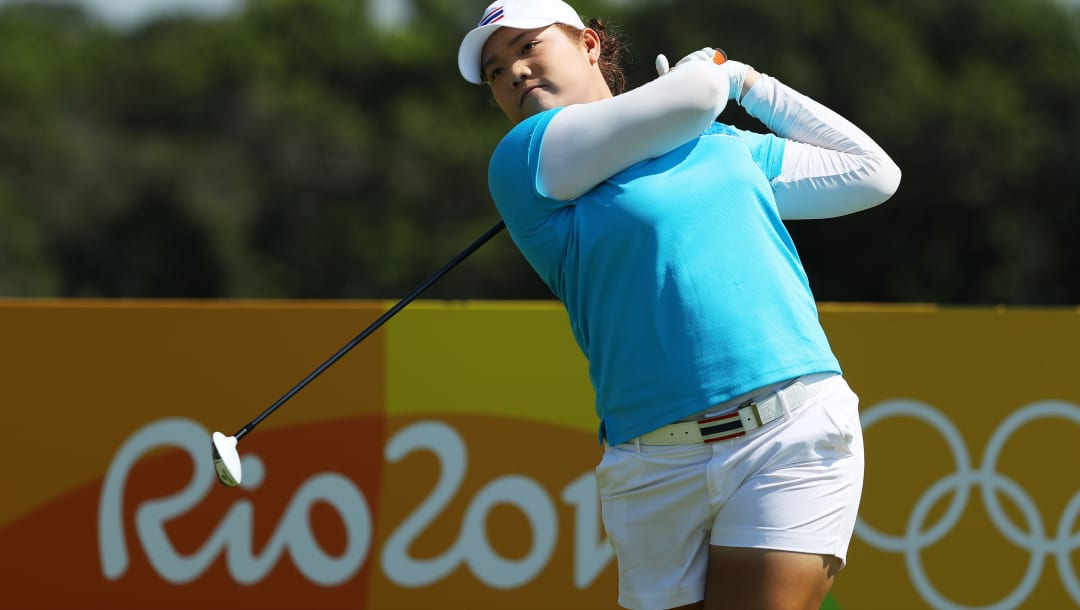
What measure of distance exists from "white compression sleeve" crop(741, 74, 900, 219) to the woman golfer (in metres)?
0.18

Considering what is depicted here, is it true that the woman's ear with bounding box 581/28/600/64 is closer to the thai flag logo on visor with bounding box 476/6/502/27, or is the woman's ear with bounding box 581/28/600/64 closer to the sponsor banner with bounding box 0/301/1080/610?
the thai flag logo on visor with bounding box 476/6/502/27

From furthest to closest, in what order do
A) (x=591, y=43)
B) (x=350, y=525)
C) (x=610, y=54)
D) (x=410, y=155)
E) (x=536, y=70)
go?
1. (x=410, y=155)
2. (x=350, y=525)
3. (x=610, y=54)
4. (x=591, y=43)
5. (x=536, y=70)

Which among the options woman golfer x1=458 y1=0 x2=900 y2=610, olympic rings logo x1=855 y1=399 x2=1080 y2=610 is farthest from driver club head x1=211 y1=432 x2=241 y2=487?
olympic rings logo x1=855 y1=399 x2=1080 y2=610

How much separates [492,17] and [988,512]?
253 cm

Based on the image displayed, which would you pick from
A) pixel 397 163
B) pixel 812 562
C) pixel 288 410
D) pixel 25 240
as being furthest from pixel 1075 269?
pixel 812 562

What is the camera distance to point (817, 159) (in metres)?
2.40

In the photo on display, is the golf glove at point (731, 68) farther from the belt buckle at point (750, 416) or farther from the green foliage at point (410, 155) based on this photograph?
the green foliage at point (410, 155)

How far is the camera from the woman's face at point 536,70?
7.74 ft

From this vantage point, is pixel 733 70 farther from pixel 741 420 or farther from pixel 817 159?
Answer: pixel 741 420

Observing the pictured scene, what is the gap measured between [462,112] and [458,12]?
4541mm

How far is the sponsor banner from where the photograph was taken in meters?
4.09

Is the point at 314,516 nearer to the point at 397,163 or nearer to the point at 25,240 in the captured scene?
the point at 25,240

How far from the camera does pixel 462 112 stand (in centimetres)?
2964

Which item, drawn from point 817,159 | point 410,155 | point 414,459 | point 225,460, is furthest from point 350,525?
point 410,155
